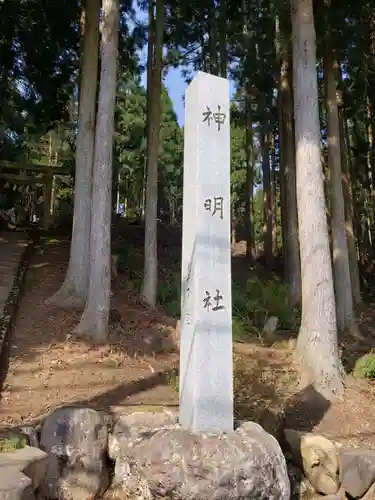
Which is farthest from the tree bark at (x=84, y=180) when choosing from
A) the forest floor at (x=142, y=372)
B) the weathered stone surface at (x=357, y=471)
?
the weathered stone surface at (x=357, y=471)

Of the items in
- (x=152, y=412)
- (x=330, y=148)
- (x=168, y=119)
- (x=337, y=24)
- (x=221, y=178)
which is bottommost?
(x=152, y=412)

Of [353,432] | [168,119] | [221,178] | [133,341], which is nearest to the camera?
[221,178]

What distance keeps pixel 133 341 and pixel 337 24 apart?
24.9 feet

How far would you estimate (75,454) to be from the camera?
4852 mm

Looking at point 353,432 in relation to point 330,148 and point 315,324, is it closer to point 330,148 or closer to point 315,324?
point 315,324

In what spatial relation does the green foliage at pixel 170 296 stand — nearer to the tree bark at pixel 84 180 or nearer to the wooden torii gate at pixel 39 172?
the tree bark at pixel 84 180

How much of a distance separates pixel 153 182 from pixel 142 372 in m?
4.54

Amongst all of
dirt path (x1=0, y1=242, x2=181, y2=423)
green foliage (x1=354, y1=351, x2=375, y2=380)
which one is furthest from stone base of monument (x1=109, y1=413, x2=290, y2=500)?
green foliage (x1=354, y1=351, x2=375, y2=380)

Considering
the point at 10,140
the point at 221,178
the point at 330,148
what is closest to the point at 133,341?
the point at 221,178

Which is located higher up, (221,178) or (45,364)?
(221,178)

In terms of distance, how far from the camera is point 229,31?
15438 millimetres

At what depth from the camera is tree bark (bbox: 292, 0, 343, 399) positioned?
7.12 meters

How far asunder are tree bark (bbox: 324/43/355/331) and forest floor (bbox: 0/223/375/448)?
730 mm

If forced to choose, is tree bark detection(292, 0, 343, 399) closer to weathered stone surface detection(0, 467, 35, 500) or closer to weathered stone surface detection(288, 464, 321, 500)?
weathered stone surface detection(288, 464, 321, 500)
